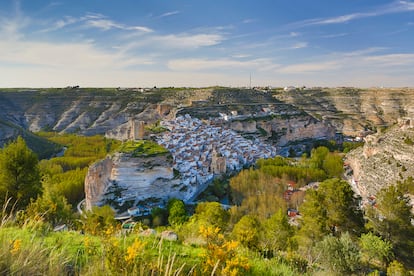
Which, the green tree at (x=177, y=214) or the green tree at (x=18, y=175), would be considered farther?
the green tree at (x=177, y=214)

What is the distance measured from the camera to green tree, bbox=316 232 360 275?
19.5 ft

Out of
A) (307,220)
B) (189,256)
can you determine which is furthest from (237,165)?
(189,256)

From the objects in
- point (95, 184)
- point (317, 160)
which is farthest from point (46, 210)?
point (317, 160)

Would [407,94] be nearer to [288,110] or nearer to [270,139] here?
[288,110]

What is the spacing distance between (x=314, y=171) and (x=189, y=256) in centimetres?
3148

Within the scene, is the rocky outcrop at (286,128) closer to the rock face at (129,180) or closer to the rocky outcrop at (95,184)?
the rock face at (129,180)

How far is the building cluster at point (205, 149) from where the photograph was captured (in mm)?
31375

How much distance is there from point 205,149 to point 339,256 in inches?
1329

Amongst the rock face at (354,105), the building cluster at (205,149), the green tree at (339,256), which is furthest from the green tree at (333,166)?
the rock face at (354,105)

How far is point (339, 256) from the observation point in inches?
241

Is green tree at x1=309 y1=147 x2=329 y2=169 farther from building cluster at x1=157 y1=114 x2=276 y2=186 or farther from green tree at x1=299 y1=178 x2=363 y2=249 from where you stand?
green tree at x1=299 y1=178 x2=363 y2=249

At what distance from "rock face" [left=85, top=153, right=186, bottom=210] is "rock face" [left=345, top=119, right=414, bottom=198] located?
1748 cm

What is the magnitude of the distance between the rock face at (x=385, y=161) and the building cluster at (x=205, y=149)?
13.8 m

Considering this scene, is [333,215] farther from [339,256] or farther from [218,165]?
[218,165]
